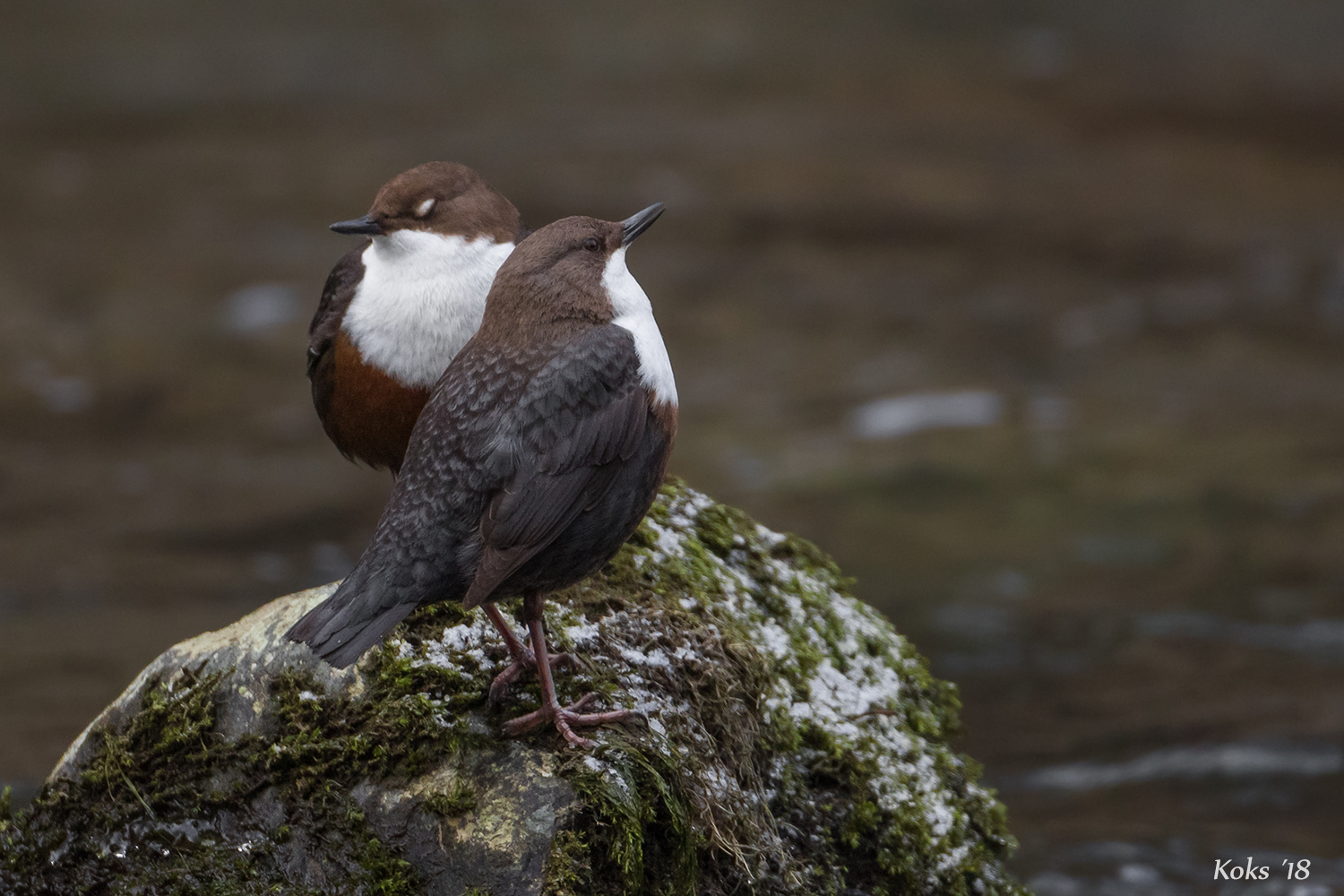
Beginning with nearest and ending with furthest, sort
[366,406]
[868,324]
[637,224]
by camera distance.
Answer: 1. [637,224]
2. [366,406]
3. [868,324]

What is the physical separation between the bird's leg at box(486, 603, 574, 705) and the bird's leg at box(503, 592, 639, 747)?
79 mm

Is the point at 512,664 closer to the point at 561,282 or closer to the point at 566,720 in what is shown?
the point at 566,720

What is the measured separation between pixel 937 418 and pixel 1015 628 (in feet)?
7.76

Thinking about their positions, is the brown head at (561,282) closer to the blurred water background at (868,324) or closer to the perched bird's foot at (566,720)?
the perched bird's foot at (566,720)

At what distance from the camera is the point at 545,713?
10.1ft

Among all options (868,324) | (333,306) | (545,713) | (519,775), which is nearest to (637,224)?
(333,306)

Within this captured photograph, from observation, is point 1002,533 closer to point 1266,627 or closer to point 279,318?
point 1266,627

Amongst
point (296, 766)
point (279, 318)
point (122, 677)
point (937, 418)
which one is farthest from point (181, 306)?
point (296, 766)

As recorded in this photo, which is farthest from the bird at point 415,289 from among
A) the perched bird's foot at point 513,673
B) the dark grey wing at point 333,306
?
the perched bird's foot at point 513,673

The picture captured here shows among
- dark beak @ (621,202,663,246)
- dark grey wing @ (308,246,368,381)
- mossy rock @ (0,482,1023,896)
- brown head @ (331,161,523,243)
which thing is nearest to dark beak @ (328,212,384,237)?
brown head @ (331,161,523,243)

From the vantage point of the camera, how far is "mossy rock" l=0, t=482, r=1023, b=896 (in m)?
3.06

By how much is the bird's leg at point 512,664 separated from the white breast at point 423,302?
0.74 metres

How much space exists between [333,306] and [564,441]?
49.2 inches

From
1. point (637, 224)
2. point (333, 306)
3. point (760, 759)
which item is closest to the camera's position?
point (637, 224)
